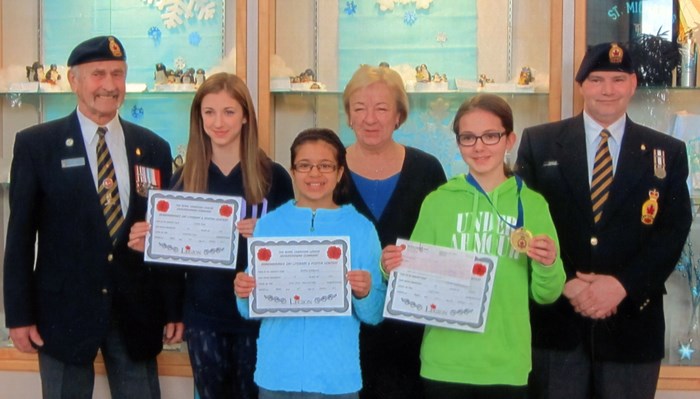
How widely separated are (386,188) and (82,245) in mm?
1175

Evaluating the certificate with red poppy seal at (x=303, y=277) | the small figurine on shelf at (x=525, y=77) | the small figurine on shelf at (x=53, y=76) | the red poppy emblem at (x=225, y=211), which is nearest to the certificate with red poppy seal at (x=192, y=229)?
the red poppy emblem at (x=225, y=211)

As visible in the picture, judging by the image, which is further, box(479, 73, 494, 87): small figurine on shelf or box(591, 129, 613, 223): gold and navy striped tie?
box(479, 73, 494, 87): small figurine on shelf

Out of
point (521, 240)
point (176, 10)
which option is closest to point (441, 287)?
point (521, 240)

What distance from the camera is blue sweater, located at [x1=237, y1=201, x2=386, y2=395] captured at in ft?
9.02

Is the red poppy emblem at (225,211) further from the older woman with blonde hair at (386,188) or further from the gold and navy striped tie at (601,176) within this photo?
the gold and navy striped tie at (601,176)

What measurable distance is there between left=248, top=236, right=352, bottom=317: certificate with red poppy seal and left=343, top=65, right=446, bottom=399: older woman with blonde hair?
A: 1.34 ft

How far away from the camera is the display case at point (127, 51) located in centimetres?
413

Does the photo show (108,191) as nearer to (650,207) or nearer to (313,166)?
(313,166)

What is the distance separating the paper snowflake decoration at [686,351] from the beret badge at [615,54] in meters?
1.43

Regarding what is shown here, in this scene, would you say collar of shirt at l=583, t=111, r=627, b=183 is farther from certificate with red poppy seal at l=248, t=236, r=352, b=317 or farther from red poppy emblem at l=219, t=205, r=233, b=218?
red poppy emblem at l=219, t=205, r=233, b=218

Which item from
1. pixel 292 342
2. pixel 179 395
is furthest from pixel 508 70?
pixel 179 395

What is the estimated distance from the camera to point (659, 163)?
3141 millimetres

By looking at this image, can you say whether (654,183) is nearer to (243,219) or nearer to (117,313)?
(243,219)

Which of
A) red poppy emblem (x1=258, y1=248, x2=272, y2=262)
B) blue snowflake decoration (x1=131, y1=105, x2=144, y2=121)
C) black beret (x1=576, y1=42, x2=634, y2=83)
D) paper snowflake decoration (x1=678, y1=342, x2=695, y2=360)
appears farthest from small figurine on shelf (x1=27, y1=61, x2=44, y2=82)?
paper snowflake decoration (x1=678, y1=342, x2=695, y2=360)
